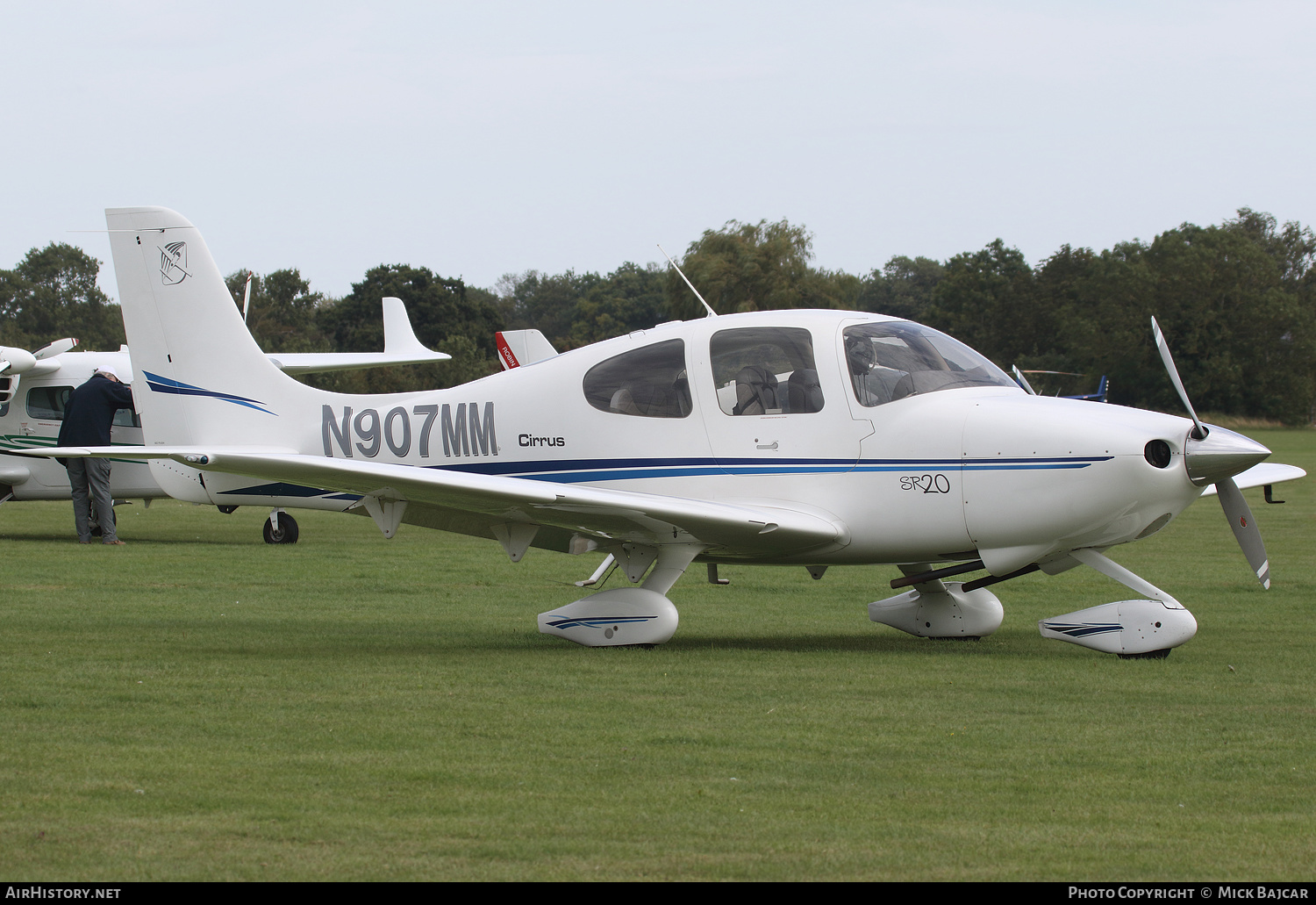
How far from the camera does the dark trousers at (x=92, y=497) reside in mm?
17578

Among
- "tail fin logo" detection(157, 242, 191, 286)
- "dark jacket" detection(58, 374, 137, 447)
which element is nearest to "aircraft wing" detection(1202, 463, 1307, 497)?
"tail fin logo" detection(157, 242, 191, 286)

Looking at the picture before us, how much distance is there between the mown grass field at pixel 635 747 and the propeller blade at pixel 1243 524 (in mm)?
613

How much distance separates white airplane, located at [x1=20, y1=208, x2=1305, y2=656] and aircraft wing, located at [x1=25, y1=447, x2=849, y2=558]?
21 mm

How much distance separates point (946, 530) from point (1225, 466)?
64.6 inches

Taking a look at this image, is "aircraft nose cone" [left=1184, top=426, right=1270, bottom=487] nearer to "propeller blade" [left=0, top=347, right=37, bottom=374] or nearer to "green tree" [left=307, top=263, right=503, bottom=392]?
"propeller blade" [left=0, top=347, right=37, bottom=374]

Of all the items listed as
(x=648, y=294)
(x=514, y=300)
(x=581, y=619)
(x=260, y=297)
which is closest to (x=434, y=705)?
(x=581, y=619)

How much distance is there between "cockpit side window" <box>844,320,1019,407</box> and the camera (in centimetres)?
875

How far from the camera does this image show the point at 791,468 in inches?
347

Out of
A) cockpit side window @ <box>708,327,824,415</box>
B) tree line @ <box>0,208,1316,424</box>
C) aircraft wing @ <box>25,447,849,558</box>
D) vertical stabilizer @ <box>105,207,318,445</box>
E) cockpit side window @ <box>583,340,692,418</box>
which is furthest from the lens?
tree line @ <box>0,208,1316,424</box>

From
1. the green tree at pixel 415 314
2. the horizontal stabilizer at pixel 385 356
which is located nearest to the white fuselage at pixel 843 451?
the horizontal stabilizer at pixel 385 356

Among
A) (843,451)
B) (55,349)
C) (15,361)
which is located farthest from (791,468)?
(55,349)

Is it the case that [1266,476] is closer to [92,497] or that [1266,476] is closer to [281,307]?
[92,497]

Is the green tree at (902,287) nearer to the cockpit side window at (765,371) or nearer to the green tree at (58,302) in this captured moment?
the green tree at (58,302)
